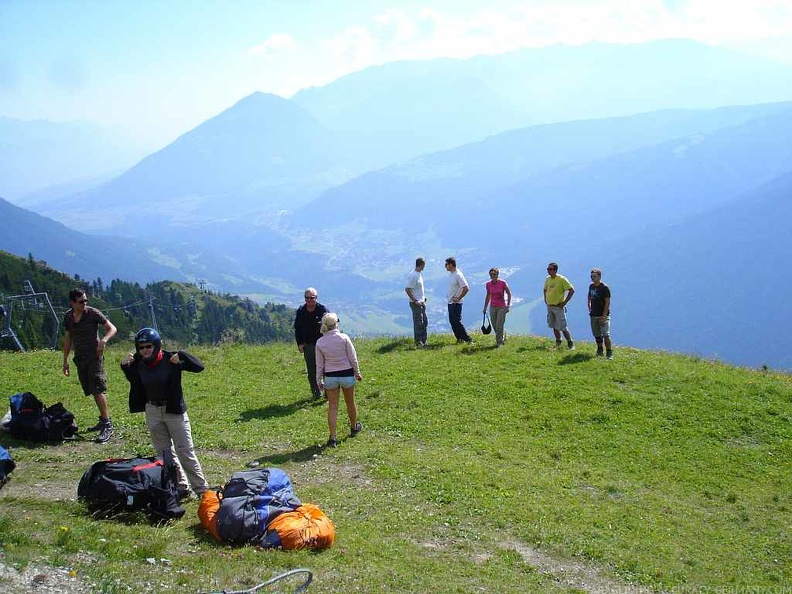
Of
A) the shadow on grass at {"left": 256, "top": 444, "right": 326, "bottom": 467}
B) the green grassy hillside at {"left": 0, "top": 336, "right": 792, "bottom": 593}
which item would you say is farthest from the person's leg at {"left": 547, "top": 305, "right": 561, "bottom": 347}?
the shadow on grass at {"left": 256, "top": 444, "right": 326, "bottom": 467}

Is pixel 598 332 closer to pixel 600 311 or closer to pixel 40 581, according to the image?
pixel 600 311

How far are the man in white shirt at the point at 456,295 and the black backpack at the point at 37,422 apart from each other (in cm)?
1208

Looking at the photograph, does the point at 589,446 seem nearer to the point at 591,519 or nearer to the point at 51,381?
the point at 591,519

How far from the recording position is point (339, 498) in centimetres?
1073

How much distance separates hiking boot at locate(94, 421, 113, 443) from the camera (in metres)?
13.9

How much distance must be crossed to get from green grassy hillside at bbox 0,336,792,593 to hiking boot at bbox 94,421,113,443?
0.26 meters

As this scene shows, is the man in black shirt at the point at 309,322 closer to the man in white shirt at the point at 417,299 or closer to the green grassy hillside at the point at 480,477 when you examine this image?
the green grassy hillside at the point at 480,477

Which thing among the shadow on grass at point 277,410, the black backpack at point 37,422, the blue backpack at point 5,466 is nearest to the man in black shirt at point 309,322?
the shadow on grass at point 277,410

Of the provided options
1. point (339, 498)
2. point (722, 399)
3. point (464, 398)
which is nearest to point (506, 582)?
point (339, 498)

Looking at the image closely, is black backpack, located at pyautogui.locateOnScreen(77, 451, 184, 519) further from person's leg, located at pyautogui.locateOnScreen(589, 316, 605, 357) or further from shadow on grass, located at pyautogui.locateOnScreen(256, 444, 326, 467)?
person's leg, located at pyautogui.locateOnScreen(589, 316, 605, 357)

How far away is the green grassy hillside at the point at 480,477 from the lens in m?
8.07

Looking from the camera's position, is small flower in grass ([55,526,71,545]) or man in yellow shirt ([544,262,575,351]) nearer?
small flower in grass ([55,526,71,545])

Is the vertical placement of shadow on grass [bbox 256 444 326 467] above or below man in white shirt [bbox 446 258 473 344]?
below

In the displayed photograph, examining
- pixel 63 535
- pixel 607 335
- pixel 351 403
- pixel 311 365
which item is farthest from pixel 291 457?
pixel 607 335
